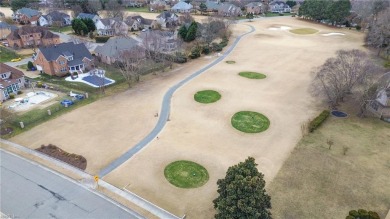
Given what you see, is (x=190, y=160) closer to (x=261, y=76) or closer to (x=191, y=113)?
(x=191, y=113)

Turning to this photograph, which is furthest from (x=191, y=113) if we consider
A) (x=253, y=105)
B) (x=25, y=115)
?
(x=25, y=115)

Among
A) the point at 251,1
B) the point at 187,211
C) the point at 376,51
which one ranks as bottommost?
the point at 187,211

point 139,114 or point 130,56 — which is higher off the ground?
point 130,56

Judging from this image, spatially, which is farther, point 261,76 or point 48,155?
point 261,76

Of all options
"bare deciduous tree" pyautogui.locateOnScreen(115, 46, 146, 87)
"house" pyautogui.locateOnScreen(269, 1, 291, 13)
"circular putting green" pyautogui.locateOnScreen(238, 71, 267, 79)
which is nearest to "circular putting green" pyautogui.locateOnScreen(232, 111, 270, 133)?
"circular putting green" pyautogui.locateOnScreen(238, 71, 267, 79)

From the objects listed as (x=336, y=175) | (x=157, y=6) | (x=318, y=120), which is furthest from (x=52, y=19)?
(x=336, y=175)

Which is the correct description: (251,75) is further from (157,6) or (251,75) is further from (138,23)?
(157,6)

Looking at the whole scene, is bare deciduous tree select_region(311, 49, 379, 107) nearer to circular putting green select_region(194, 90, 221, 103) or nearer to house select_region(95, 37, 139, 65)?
circular putting green select_region(194, 90, 221, 103)
